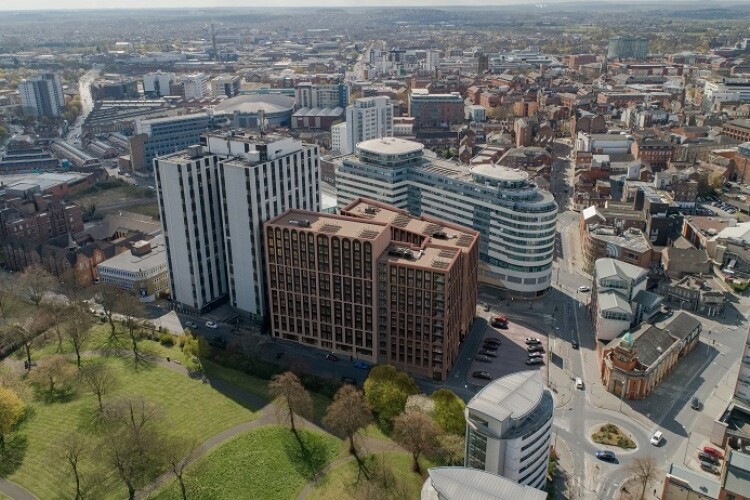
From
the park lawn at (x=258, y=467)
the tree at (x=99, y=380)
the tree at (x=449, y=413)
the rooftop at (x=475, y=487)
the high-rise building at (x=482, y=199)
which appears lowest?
the park lawn at (x=258, y=467)

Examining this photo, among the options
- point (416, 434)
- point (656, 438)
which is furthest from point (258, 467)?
point (656, 438)

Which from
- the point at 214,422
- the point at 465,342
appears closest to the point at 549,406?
the point at 465,342

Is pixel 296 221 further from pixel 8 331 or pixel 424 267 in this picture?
pixel 8 331

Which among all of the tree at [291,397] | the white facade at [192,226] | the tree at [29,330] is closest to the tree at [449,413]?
the tree at [291,397]

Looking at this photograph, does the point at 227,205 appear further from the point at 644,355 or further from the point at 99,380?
the point at 644,355

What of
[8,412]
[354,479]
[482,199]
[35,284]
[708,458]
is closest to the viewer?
[354,479]

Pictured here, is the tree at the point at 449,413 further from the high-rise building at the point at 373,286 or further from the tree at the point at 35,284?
the tree at the point at 35,284

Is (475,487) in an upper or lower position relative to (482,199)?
lower
